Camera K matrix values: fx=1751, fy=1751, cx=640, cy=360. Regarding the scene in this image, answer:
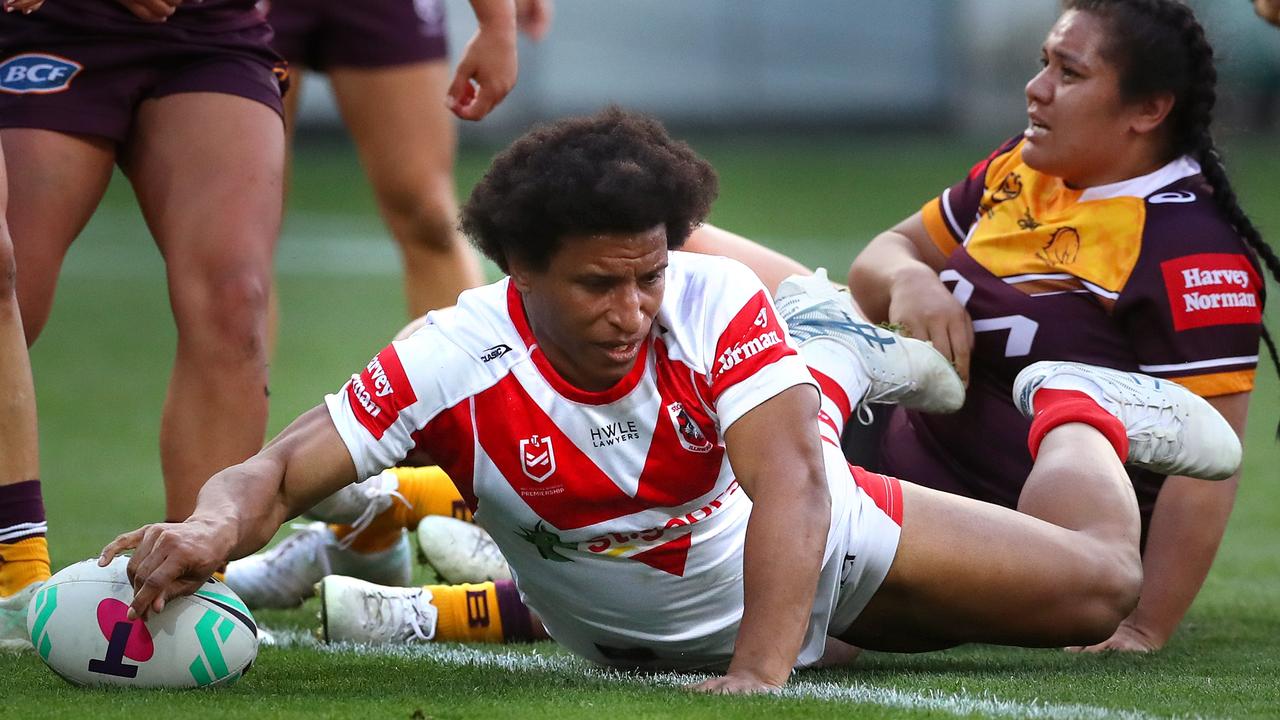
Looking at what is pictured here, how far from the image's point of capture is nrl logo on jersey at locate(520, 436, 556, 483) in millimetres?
3178

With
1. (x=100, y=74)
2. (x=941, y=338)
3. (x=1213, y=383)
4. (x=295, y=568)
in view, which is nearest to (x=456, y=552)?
(x=295, y=568)

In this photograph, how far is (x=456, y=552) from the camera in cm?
437

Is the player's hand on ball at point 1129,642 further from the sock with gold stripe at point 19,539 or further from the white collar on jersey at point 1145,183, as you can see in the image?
the sock with gold stripe at point 19,539

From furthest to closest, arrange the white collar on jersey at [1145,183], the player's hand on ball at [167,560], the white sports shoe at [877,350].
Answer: the white collar on jersey at [1145,183], the white sports shoe at [877,350], the player's hand on ball at [167,560]

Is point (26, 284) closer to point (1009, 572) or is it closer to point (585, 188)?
point (585, 188)

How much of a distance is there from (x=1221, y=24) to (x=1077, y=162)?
2.46 feet

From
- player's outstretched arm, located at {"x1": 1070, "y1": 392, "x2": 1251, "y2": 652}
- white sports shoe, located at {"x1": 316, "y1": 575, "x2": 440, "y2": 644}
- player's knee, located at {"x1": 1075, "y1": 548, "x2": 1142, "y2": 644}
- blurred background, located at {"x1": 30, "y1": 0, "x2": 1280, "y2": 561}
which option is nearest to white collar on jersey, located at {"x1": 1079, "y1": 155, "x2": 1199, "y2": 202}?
player's outstretched arm, located at {"x1": 1070, "y1": 392, "x2": 1251, "y2": 652}

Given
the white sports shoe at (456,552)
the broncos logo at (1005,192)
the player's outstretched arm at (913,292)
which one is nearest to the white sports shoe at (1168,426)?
the player's outstretched arm at (913,292)

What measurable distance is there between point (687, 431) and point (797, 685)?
0.51 meters

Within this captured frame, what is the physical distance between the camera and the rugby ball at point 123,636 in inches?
124

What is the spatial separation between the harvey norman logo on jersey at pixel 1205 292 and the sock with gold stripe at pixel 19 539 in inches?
101

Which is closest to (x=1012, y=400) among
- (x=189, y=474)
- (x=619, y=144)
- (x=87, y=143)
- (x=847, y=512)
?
(x=847, y=512)

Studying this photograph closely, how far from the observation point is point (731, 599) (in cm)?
343

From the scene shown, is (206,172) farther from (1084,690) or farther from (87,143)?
(1084,690)
